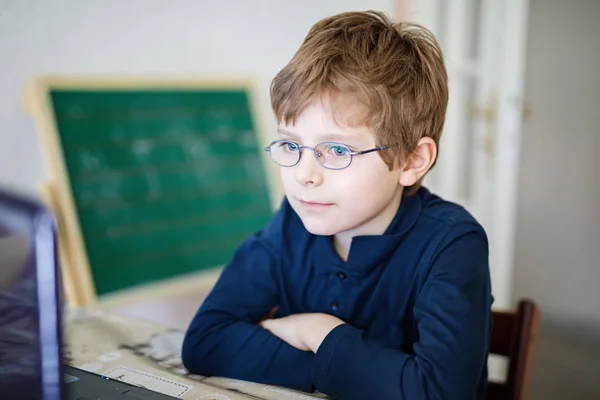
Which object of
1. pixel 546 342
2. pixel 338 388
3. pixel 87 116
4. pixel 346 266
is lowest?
pixel 546 342

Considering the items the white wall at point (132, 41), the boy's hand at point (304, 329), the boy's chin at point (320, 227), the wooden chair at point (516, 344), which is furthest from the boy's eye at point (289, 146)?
the white wall at point (132, 41)

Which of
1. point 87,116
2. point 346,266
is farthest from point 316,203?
point 87,116

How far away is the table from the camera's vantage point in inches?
31.8

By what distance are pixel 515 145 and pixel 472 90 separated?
340mm

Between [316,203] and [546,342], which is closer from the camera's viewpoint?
[316,203]

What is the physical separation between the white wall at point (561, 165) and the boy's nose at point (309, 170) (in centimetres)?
356

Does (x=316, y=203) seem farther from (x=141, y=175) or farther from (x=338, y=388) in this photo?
(x=141, y=175)

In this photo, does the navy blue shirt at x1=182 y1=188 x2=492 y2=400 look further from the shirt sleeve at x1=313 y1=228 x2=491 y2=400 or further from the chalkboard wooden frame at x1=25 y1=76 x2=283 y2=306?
the chalkboard wooden frame at x1=25 y1=76 x2=283 y2=306

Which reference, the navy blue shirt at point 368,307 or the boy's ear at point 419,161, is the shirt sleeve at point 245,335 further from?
the boy's ear at point 419,161

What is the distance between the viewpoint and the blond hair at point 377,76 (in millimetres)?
893

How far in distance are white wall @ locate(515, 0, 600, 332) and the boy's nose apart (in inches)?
140

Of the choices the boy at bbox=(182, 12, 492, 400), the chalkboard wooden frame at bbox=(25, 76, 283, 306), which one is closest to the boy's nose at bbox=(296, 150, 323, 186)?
the boy at bbox=(182, 12, 492, 400)

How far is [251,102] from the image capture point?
266 centimetres

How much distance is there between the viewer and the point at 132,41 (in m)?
2.43
